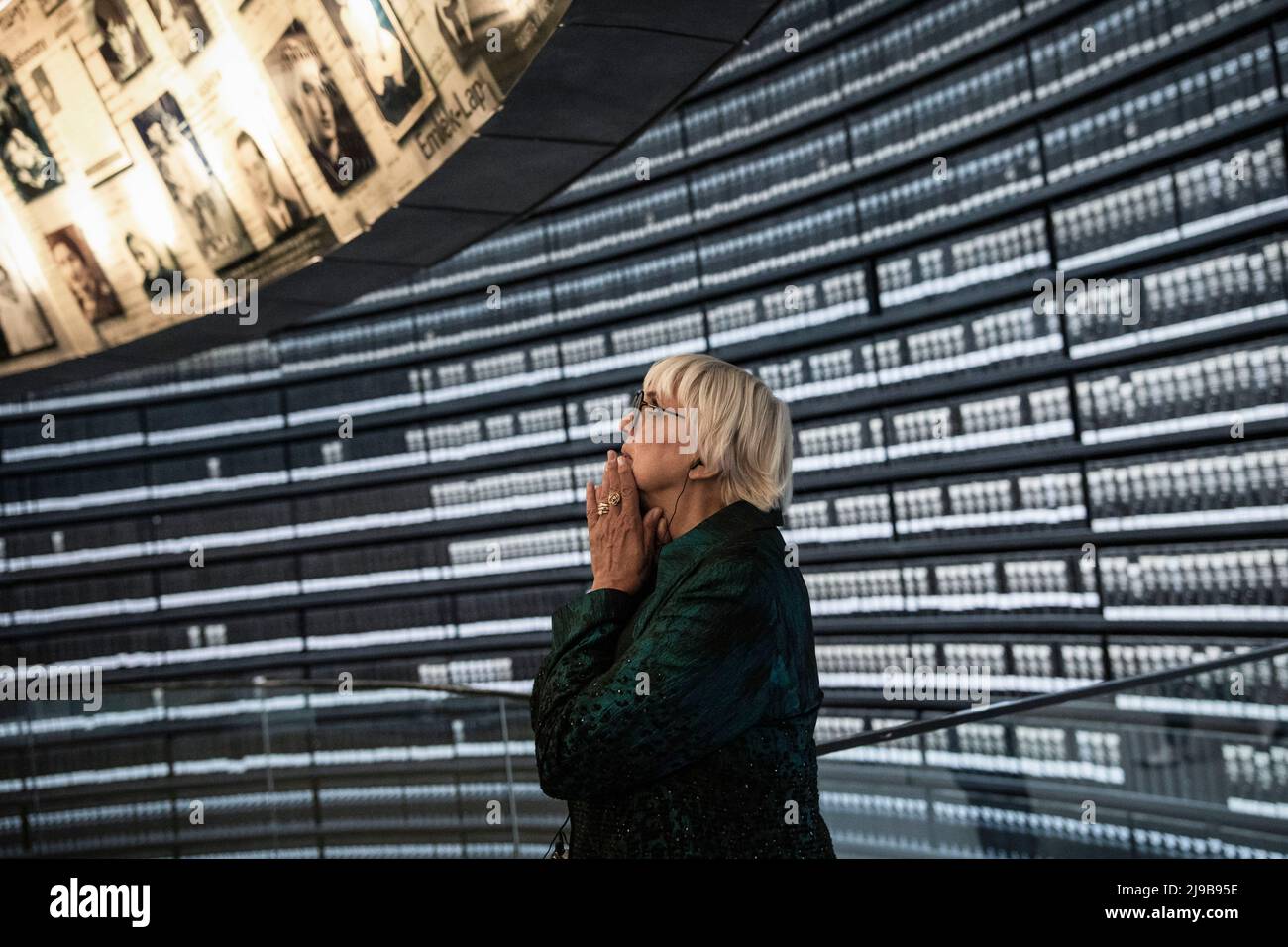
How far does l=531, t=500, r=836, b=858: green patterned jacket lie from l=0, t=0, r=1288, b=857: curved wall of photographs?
1.33 m

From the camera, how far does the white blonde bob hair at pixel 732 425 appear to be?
4.11ft

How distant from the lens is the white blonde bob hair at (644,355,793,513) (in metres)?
1.25

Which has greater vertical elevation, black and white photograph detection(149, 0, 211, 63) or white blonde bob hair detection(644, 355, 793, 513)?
black and white photograph detection(149, 0, 211, 63)

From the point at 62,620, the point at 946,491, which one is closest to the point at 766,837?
the point at 946,491

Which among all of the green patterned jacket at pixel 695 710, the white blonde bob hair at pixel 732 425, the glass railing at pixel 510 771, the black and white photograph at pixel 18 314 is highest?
the black and white photograph at pixel 18 314

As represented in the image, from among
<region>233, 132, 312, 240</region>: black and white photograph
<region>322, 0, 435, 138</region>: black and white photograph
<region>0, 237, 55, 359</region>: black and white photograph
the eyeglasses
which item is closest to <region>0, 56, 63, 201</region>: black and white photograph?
<region>0, 237, 55, 359</region>: black and white photograph

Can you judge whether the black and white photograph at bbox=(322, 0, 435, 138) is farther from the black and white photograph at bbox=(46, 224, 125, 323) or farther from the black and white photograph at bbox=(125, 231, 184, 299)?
the black and white photograph at bbox=(46, 224, 125, 323)

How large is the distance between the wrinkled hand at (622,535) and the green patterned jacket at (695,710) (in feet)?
0.09

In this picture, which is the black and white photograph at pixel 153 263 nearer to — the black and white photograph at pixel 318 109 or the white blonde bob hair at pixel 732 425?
the black and white photograph at pixel 318 109

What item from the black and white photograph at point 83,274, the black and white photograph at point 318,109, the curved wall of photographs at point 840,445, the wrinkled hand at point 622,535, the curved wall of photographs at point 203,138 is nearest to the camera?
the wrinkled hand at point 622,535

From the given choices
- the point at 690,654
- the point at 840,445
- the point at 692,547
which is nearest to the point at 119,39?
the point at 840,445

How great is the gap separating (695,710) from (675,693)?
26 millimetres

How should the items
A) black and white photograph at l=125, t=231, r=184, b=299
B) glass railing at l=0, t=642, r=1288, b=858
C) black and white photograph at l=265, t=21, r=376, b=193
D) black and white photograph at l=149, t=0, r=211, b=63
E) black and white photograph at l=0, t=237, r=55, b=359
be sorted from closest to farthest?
1. glass railing at l=0, t=642, r=1288, b=858
2. black and white photograph at l=265, t=21, r=376, b=193
3. black and white photograph at l=149, t=0, r=211, b=63
4. black and white photograph at l=125, t=231, r=184, b=299
5. black and white photograph at l=0, t=237, r=55, b=359

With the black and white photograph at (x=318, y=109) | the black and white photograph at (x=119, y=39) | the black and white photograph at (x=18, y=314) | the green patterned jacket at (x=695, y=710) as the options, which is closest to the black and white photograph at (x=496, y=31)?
the black and white photograph at (x=318, y=109)
